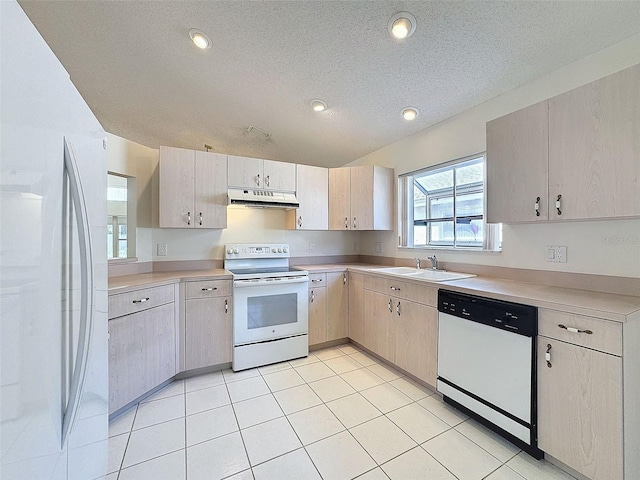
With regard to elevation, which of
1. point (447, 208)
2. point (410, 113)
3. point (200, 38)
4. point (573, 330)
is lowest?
point (573, 330)

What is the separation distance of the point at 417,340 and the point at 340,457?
111 centimetres

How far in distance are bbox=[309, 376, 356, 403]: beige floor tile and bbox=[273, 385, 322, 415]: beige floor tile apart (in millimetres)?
56

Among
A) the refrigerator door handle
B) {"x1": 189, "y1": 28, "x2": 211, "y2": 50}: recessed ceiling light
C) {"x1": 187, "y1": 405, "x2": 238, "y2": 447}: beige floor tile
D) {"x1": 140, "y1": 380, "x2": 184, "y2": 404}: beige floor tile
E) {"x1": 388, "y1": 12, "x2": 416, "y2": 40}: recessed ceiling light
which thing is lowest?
{"x1": 140, "y1": 380, "x2": 184, "y2": 404}: beige floor tile

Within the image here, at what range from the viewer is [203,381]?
248 cm

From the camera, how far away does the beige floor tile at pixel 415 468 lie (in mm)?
1476

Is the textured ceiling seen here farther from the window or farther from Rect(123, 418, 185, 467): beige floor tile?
Rect(123, 418, 185, 467): beige floor tile

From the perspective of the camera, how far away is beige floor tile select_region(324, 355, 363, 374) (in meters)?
2.69

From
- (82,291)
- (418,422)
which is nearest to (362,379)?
(418,422)

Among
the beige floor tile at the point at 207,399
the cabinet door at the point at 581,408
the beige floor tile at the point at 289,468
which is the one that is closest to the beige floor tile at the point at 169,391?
the beige floor tile at the point at 207,399

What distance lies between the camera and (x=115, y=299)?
1904 millimetres

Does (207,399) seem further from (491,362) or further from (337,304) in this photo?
(491,362)

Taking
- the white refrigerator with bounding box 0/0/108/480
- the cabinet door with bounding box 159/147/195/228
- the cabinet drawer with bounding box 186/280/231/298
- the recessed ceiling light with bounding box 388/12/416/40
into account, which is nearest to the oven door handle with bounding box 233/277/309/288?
the cabinet drawer with bounding box 186/280/231/298

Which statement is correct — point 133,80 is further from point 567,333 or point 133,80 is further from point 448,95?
point 567,333

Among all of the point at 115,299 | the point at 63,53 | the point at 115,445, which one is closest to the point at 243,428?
the point at 115,445
